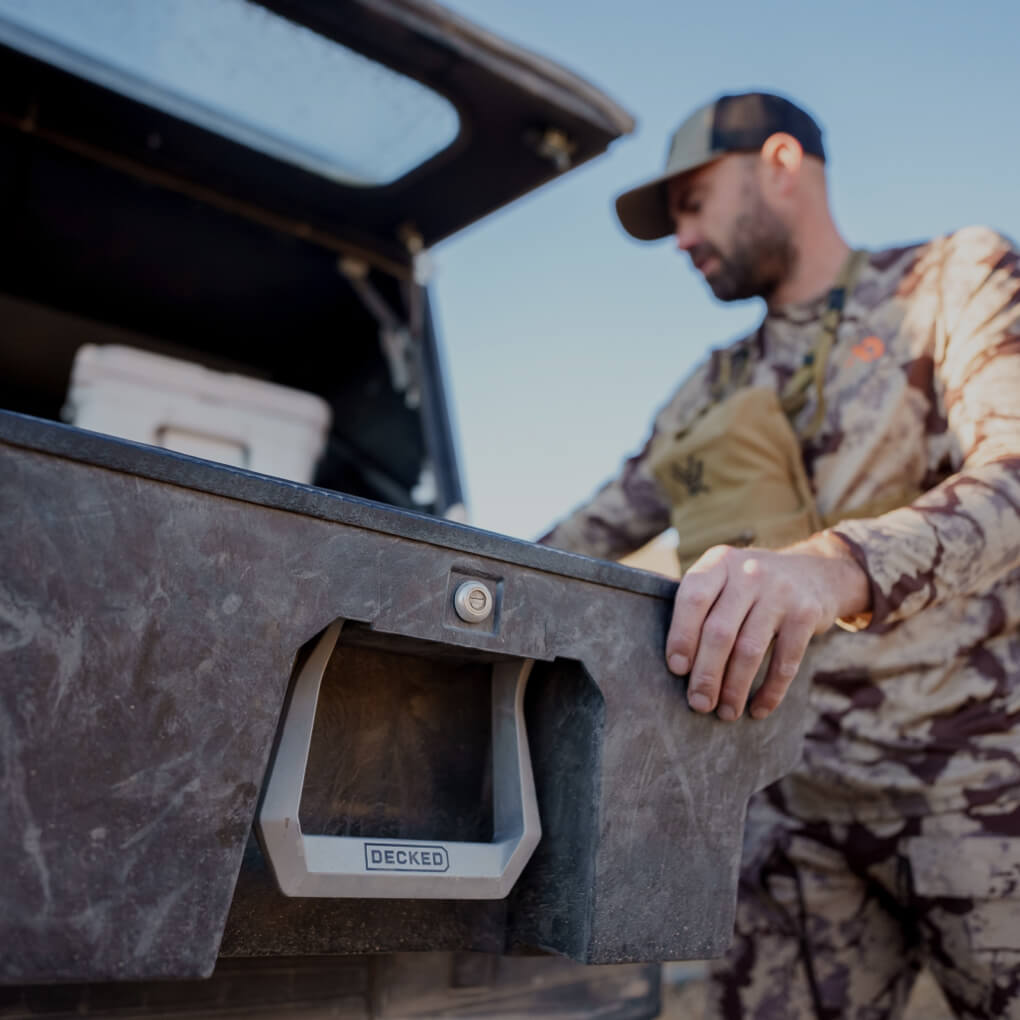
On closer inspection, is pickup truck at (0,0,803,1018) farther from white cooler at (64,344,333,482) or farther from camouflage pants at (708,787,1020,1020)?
white cooler at (64,344,333,482)

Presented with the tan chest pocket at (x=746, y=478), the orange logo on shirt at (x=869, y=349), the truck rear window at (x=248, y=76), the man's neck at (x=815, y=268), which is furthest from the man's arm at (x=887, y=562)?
the truck rear window at (x=248, y=76)

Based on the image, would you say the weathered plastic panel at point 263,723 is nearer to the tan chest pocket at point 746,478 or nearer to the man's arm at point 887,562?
the man's arm at point 887,562

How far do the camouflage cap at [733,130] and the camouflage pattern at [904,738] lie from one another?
0.34 metres

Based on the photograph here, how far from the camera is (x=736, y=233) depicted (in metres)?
1.92

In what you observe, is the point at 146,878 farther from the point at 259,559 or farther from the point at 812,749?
the point at 812,749

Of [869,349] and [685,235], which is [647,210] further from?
[869,349]

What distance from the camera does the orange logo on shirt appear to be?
1639 millimetres

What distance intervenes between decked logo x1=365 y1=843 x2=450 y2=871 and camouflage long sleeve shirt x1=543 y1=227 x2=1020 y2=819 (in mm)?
715

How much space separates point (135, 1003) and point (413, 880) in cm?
29

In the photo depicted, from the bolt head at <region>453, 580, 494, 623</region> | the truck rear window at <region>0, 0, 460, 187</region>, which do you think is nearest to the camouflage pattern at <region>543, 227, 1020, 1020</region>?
the bolt head at <region>453, 580, 494, 623</region>

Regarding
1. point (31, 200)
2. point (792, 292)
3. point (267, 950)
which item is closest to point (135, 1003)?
point (267, 950)

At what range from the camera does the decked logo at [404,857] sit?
2.90ft

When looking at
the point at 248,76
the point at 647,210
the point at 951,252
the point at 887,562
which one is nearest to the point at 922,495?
the point at 887,562

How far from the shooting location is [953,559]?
1.13 m
